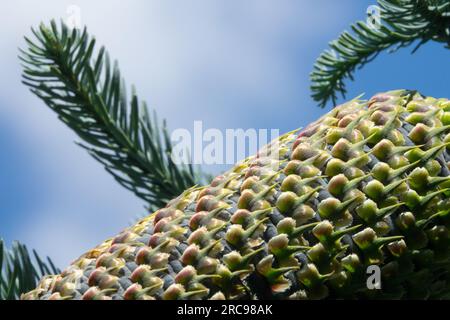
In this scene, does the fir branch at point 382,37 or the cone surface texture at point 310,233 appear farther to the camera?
the fir branch at point 382,37

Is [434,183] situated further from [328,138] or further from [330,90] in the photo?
[330,90]

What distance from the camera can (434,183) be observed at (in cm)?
55

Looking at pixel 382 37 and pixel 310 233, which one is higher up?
pixel 382 37

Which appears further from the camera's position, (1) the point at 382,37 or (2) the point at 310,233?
(1) the point at 382,37

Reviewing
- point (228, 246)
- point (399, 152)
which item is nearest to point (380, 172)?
point (399, 152)

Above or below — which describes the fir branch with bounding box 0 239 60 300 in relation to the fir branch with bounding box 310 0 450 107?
below

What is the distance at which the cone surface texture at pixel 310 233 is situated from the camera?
0.52 meters

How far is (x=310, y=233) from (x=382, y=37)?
0.98m

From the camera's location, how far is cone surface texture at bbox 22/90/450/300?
52cm

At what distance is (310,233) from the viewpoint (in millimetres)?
531

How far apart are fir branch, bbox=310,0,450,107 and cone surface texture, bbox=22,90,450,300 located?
78 centimetres

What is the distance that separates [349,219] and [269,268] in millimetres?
73

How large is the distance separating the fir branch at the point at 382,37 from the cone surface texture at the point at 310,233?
2.54 ft

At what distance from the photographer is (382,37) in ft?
4.69
